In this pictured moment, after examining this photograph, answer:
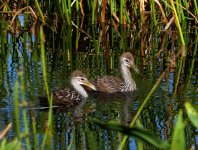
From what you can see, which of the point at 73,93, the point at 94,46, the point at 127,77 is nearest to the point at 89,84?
the point at 73,93

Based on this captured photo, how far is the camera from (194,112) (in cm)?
286

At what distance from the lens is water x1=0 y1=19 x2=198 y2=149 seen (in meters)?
6.69

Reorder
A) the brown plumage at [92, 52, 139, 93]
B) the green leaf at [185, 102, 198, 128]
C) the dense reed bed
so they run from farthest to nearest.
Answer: the brown plumage at [92, 52, 139, 93] < the dense reed bed < the green leaf at [185, 102, 198, 128]

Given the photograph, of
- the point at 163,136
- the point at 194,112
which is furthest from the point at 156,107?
the point at 194,112

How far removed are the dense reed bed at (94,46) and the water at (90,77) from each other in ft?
0.04

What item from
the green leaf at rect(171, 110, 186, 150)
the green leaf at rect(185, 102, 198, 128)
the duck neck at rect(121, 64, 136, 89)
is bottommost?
the duck neck at rect(121, 64, 136, 89)

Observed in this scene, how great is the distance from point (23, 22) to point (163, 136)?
7976 mm

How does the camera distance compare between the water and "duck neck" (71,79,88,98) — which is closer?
the water

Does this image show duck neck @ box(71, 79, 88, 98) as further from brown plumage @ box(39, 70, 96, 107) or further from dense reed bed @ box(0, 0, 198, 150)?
dense reed bed @ box(0, 0, 198, 150)

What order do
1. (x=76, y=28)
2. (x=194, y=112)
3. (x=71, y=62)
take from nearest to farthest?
1. (x=194, y=112)
2. (x=71, y=62)
3. (x=76, y=28)

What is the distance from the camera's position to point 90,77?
9562 mm

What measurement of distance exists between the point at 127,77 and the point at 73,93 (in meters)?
1.22

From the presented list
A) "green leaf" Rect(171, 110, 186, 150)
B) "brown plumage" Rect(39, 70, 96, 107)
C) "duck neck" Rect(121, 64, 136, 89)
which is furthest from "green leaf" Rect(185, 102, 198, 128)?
"duck neck" Rect(121, 64, 136, 89)

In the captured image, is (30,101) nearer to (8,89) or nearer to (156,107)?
(8,89)
